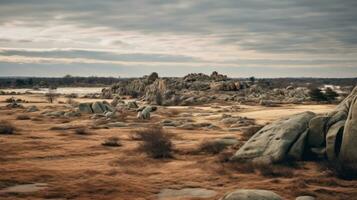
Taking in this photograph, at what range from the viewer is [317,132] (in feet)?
71.4

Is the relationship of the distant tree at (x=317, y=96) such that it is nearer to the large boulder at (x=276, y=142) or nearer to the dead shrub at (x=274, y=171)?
the large boulder at (x=276, y=142)

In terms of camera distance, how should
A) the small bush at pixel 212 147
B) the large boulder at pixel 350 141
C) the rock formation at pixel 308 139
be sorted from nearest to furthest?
the large boulder at pixel 350 141, the rock formation at pixel 308 139, the small bush at pixel 212 147

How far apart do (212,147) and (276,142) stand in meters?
4.57

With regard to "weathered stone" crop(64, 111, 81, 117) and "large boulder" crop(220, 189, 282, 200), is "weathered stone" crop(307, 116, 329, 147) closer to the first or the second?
"large boulder" crop(220, 189, 282, 200)

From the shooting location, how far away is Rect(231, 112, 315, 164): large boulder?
21.1 m

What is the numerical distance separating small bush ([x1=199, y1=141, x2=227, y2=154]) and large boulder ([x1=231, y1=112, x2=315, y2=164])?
2.79 meters

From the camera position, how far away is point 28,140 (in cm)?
2997

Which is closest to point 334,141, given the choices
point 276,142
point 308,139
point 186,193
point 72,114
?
point 308,139

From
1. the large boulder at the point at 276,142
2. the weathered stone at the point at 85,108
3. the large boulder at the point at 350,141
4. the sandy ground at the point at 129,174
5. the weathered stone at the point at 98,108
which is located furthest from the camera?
the weathered stone at the point at 85,108

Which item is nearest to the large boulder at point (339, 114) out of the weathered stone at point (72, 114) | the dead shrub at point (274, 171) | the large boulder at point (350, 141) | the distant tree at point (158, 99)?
the large boulder at point (350, 141)

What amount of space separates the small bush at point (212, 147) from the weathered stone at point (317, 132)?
5246 mm

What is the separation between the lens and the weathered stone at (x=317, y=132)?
71.1ft

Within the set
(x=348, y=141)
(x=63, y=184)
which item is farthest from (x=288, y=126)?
(x=63, y=184)

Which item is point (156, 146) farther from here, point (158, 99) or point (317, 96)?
point (317, 96)
